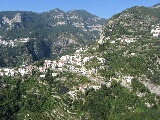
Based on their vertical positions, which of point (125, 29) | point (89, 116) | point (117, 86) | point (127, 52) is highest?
point (125, 29)

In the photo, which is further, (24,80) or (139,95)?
(24,80)

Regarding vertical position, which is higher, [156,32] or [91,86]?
[156,32]

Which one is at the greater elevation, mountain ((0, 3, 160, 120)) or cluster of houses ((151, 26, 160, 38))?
cluster of houses ((151, 26, 160, 38))

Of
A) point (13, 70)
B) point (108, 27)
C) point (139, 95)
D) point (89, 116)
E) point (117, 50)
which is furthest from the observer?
point (108, 27)

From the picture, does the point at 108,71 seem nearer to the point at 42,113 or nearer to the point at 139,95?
the point at 139,95

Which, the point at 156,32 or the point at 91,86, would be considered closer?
the point at 91,86

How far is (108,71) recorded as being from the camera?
116 metres

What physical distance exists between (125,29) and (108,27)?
1448 cm

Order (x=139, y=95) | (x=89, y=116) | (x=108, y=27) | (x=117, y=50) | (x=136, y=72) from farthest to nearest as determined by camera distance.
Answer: (x=108, y=27) < (x=117, y=50) < (x=136, y=72) < (x=139, y=95) < (x=89, y=116)

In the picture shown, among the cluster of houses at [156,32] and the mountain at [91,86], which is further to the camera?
the cluster of houses at [156,32]

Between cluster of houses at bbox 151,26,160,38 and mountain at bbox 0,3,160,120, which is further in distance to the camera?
cluster of houses at bbox 151,26,160,38

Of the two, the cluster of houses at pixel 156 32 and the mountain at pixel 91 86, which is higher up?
the cluster of houses at pixel 156 32

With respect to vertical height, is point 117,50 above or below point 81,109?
above

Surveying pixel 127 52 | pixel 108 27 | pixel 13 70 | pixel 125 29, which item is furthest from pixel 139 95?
pixel 108 27
